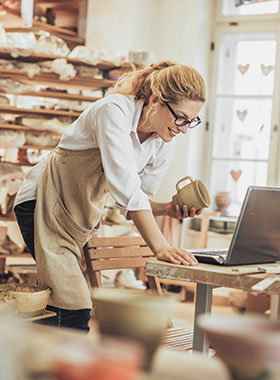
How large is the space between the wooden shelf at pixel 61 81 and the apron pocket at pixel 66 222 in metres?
2.72

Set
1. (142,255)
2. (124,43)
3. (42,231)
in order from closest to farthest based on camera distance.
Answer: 1. (42,231)
2. (142,255)
3. (124,43)

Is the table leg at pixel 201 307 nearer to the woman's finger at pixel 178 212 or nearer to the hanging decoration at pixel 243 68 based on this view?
the woman's finger at pixel 178 212

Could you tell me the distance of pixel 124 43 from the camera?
5.19 m

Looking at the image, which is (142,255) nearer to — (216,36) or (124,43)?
(124,43)

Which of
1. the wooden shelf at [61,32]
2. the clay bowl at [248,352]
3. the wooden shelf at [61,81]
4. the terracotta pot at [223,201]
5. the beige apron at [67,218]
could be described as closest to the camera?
the clay bowl at [248,352]

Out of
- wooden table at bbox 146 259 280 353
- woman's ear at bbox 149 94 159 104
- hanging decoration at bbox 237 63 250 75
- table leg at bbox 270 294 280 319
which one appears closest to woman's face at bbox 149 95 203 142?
woman's ear at bbox 149 94 159 104

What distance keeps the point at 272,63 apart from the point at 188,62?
0.77 meters

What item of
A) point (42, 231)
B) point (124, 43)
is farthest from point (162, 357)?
point (124, 43)

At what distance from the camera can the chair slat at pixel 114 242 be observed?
7.43 feet

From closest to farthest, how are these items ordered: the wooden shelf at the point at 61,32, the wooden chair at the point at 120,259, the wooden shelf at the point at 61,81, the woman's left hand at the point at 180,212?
the woman's left hand at the point at 180,212 → the wooden chair at the point at 120,259 → the wooden shelf at the point at 61,81 → the wooden shelf at the point at 61,32

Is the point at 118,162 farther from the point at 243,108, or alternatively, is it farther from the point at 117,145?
the point at 243,108

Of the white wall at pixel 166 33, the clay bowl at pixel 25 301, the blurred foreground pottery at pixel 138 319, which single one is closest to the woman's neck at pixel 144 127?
the clay bowl at pixel 25 301

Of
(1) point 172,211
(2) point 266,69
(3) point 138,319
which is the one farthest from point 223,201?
(3) point 138,319

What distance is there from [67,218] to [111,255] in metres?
0.39
